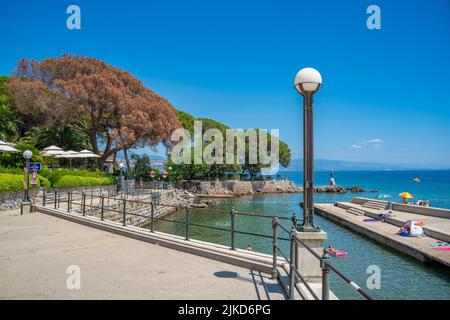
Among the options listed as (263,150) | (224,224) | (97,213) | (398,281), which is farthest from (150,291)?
(263,150)

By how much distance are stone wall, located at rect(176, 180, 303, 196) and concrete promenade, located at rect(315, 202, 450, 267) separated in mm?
32019

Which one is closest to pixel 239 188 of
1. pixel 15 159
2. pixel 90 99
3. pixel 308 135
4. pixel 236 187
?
pixel 236 187

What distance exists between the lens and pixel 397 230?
58.7ft

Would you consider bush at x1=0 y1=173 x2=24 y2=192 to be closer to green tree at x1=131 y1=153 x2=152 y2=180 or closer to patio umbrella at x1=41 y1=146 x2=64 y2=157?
patio umbrella at x1=41 y1=146 x2=64 y2=157

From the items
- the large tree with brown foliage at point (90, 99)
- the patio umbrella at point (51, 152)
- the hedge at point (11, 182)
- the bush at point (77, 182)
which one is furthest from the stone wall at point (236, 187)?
the hedge at point (11, 182)

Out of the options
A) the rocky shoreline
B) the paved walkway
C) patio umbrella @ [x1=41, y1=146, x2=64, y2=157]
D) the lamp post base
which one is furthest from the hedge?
the rocky shoreline

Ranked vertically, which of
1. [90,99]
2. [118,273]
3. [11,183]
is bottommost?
[118,273]

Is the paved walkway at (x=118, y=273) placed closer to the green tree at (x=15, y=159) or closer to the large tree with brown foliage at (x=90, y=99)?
the green tree at (x=15, y=159)

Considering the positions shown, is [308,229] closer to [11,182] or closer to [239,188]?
[11,182]

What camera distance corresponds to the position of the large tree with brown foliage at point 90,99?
1265 inches

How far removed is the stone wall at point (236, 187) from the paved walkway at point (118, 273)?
47918 millimetres

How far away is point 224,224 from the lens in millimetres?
26266

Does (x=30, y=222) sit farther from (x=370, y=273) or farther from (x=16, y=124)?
(x=16, y=124)

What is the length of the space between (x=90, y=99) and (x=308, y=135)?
30.8m
